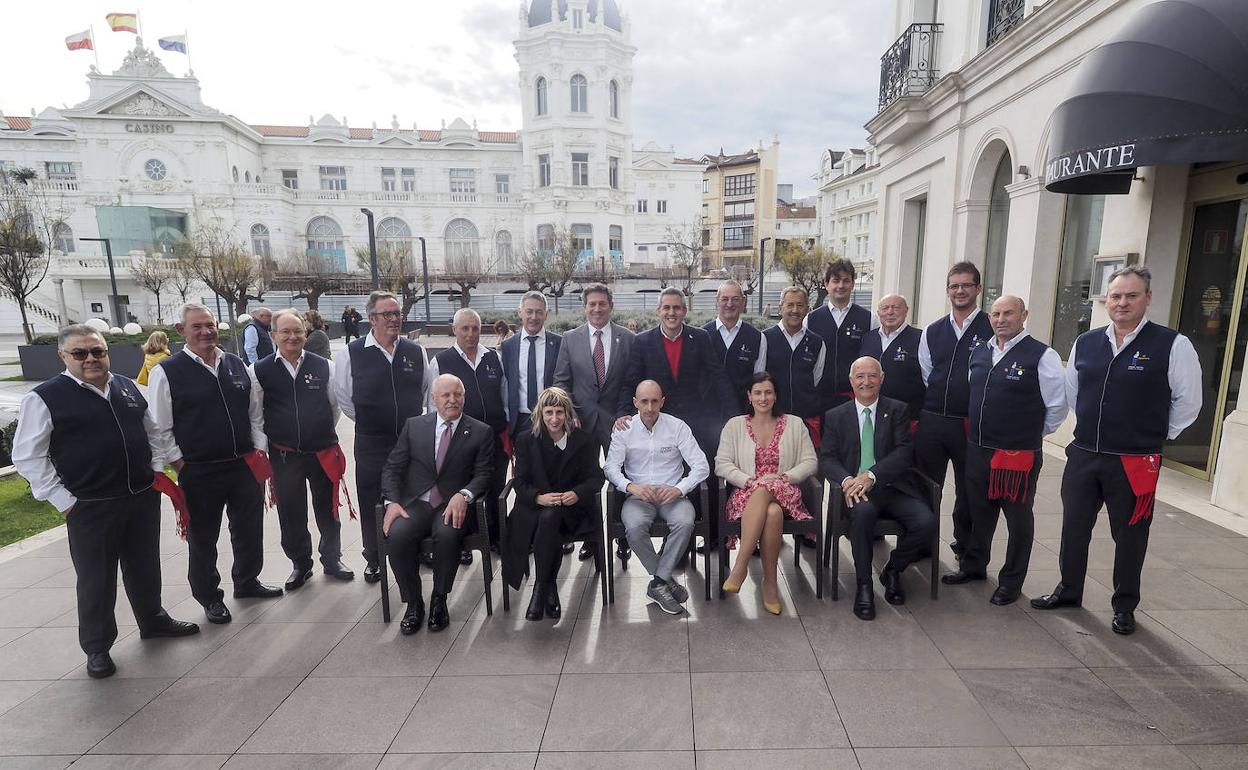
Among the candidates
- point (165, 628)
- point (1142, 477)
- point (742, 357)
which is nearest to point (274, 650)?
point (165, 628)

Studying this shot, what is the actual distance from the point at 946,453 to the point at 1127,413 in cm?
118

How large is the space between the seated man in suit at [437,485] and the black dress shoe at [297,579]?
111 centimetres

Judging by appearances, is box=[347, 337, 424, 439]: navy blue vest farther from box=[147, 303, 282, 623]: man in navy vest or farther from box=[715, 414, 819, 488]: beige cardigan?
box=[715, 414, 819, 488]: beige cardigan

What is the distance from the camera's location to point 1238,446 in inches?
209

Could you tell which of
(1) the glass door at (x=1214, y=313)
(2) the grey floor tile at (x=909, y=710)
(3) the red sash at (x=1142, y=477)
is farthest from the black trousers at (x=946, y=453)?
(1) the glass door at (x=1214, y=313)

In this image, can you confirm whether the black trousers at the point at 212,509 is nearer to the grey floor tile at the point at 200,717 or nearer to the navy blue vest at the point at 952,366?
the grey floor tile at the point at 200,717

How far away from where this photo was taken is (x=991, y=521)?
4270 millimetres

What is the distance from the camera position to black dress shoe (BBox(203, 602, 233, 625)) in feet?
13.4

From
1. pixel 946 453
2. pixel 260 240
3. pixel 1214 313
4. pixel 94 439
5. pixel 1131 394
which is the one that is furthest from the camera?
pixel 260 240

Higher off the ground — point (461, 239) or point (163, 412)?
point (461, 239)

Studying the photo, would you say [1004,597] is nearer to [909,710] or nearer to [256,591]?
[909,710]

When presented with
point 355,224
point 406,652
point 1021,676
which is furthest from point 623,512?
point 355,224

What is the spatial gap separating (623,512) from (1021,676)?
8.06 ft

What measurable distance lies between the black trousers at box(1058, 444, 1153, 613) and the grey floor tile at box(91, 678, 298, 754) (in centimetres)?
479
